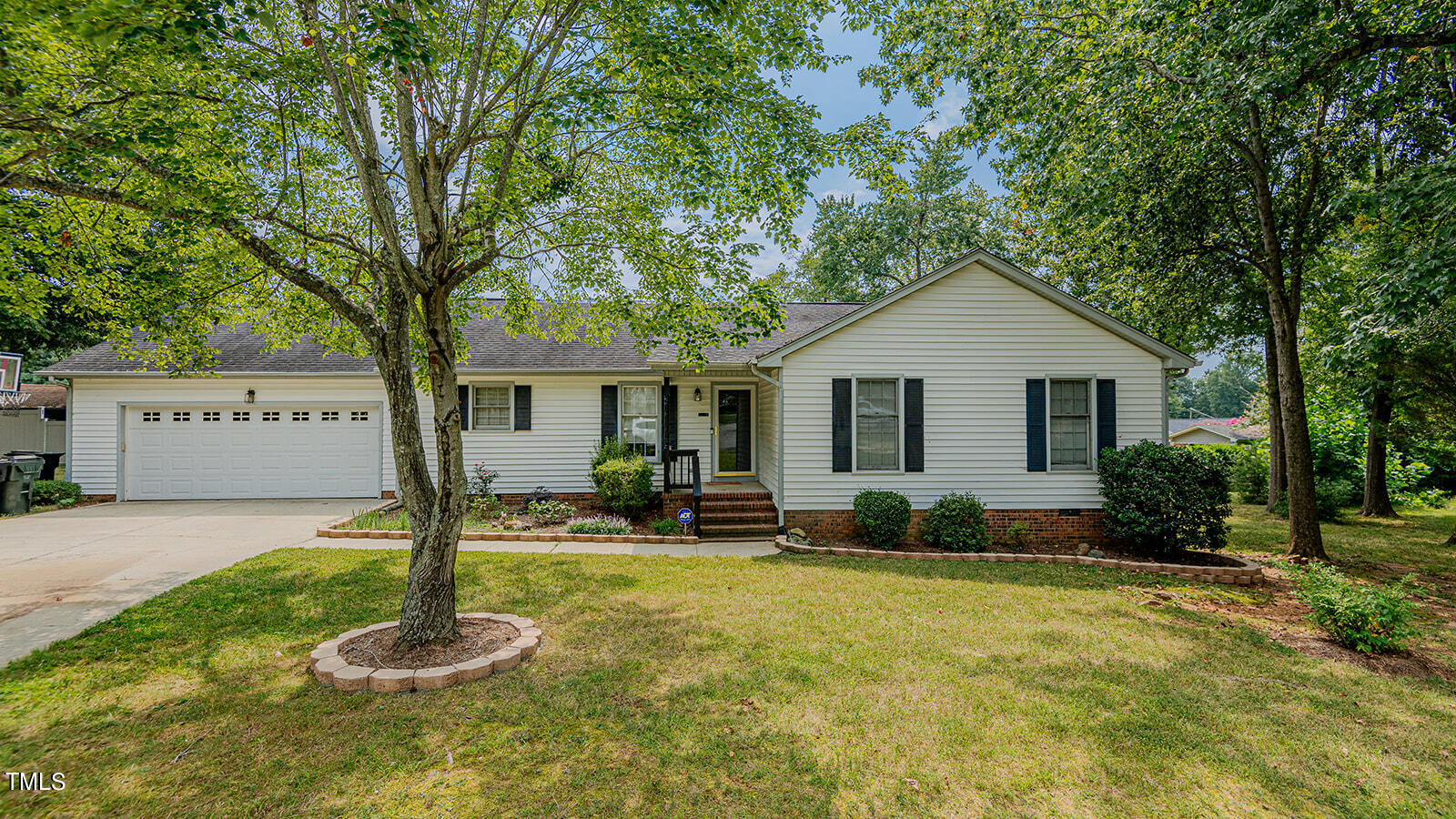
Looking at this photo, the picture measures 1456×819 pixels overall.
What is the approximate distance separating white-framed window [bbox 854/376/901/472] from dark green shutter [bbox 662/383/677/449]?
3820 millimetres

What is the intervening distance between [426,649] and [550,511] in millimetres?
6625

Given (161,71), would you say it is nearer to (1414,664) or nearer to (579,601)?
(579,601)

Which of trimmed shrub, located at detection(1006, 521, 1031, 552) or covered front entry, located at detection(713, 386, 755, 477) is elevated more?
covered front entry, located at detection(713, 386, 755, 477)

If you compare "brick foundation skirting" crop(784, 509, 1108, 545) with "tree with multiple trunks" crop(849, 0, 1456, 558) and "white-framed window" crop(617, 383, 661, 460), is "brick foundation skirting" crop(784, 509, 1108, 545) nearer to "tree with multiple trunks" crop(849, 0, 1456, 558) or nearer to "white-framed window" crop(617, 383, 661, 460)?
"tree with multiple trunks" crop(849, 0, 1456, 558)

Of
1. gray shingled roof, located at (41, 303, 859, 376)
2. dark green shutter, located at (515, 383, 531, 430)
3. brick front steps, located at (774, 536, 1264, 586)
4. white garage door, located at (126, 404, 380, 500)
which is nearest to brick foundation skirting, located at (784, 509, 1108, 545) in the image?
brick front steps, located at (774, 536, 1264, 586)

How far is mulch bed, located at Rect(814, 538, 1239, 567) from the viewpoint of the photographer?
8.79 m

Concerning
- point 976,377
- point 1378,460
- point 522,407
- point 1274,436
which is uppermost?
point 976,377

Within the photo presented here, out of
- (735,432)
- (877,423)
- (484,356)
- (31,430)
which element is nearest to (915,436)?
(877,423)

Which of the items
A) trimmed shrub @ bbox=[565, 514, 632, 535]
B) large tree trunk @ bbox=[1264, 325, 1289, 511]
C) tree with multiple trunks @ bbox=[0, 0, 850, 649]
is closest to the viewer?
tree with multiple trunks @ bbox=[0, 0, 850, 649]

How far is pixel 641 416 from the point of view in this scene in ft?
42.5

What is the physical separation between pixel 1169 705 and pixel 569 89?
6710 millimetres

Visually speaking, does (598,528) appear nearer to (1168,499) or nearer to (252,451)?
(252,451)

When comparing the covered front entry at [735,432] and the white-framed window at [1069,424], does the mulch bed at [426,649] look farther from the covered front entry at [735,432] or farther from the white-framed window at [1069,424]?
the white-framed window at [1069,424]

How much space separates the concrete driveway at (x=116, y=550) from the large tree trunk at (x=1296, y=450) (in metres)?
15.1
